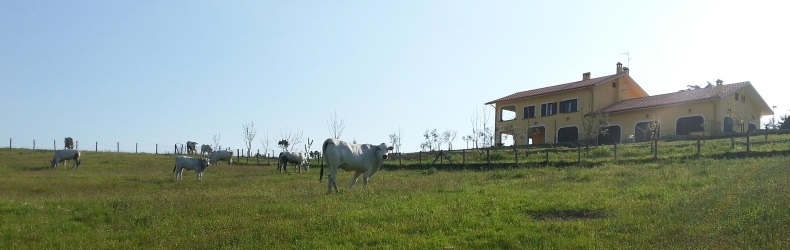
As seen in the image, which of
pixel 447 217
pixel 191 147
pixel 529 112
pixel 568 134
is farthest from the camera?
pixel 191 147

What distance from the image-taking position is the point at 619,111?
5425cm

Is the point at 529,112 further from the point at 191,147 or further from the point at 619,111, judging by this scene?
the point at 191,147

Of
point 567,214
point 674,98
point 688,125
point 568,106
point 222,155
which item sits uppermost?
point 674,98

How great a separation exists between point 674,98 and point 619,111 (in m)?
4.01

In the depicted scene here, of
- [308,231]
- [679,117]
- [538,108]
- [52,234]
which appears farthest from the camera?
[538,108]

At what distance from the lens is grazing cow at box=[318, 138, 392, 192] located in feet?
67.9

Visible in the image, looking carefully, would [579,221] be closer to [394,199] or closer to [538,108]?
[394,199]

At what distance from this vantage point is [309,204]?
52.4 feet

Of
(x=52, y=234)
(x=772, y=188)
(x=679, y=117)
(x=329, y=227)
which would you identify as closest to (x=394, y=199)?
(x=329, y=227)

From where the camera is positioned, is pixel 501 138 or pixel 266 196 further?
pixel 501 138

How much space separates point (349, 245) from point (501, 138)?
54.0 meters

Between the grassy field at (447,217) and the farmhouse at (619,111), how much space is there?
31.2 meters

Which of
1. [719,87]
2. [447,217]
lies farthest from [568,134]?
[447,217]

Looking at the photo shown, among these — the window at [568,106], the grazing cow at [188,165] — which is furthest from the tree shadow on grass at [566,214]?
the window at [568,106]
